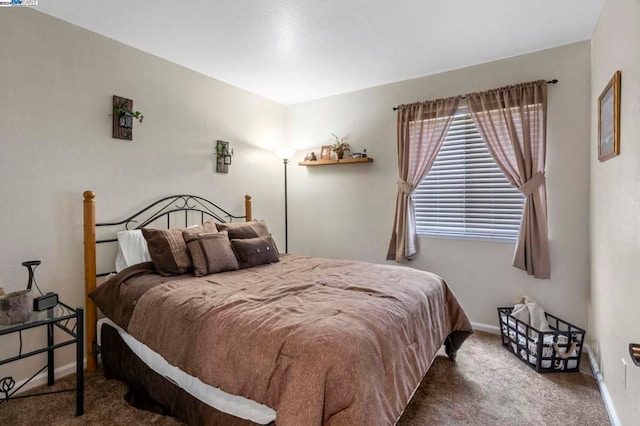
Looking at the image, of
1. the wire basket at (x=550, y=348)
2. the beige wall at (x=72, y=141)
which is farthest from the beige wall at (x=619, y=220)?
the beige wall at (x=72, y=141)

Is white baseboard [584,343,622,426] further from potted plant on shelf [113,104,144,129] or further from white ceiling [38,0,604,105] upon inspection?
potted plant on shelf [113,104,144,129]

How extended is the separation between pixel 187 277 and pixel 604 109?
3.12m

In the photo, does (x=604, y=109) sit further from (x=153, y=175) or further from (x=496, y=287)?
(x=153, y=175)

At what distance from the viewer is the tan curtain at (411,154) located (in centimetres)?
346

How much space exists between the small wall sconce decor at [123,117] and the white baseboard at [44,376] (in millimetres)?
1847

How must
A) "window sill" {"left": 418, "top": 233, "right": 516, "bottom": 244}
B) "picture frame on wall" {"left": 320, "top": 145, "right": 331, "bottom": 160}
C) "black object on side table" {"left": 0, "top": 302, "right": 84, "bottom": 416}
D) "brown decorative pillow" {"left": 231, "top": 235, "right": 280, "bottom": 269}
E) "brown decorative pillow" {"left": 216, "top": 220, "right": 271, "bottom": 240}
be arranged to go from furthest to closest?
"picture frame on wall" {"left": 320, "top": 145, "right": 331, "bottom": 160} < "window sill" {"left": 418, "top": 233, "right": 516, "bottom": 244} < "brown decorative pillow" {"left": 216, "top": 220, "right": 271, "bottom": 240} < "brown decorative pillow" {"left": 231, "top": 235, "right": 280, "bottom": 269} < "black object on side table" {"left": 0, "top": 302, "right": 84, "bottom": 416}

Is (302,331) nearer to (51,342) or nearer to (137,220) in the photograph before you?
(51,342)

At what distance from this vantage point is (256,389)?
56.3 inches

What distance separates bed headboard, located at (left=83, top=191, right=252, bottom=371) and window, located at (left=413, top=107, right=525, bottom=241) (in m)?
2.12

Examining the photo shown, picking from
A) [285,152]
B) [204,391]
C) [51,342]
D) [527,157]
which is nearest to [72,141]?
[51,342]

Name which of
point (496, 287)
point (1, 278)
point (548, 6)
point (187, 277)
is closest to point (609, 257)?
point (496, 287)

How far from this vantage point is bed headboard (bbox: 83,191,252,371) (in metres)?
2.50

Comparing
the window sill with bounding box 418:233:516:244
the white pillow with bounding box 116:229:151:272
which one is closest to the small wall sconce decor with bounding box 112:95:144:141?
the white pillow with bounding box 116:229:151:272

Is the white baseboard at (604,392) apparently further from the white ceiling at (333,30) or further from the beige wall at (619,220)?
the white ceiling at (333,30)
